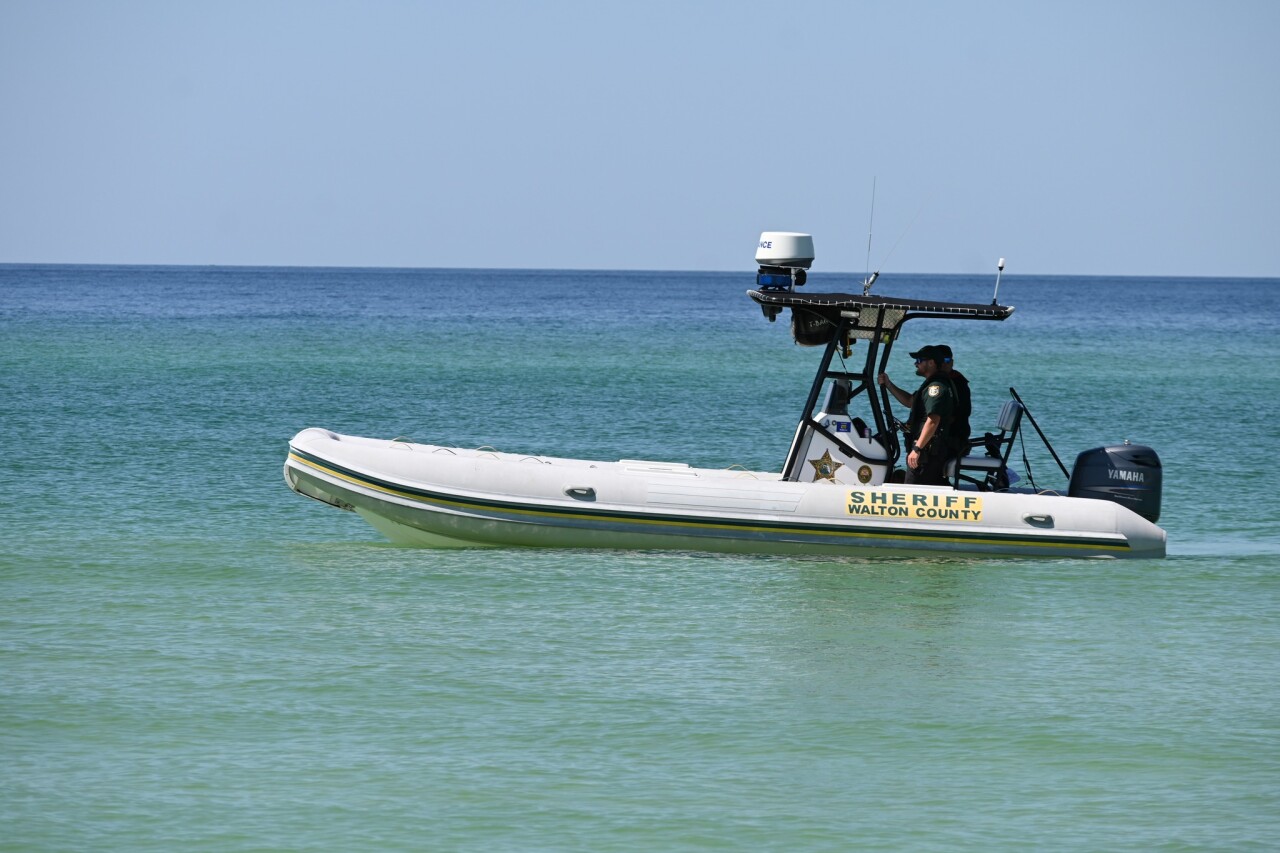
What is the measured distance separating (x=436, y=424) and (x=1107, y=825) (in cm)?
1738

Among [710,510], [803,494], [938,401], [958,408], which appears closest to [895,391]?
[938,401]

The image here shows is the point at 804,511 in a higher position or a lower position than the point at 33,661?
Result: higher

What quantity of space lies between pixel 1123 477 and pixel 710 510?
2.85 m

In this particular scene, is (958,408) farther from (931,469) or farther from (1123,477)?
(1123,477)

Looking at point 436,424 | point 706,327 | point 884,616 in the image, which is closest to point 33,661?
point 884,616

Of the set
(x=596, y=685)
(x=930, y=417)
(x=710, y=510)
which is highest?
(x=930, y=417)

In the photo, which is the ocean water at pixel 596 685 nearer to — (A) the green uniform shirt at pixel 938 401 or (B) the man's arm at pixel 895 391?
(A) the green uniform shirt at pixel 938 401

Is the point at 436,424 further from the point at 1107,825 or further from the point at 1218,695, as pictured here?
the point at 1107,825

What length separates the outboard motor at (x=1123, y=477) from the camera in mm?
11203

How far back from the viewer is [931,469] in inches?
439

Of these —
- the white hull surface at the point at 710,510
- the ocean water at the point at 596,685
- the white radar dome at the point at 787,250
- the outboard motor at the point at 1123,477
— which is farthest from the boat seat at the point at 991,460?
the white radar dome at the point at 787,250

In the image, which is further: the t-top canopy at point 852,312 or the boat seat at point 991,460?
the boat seat at point 991,460

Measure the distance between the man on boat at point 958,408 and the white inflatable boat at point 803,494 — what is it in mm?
133

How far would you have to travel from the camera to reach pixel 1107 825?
6414 mm
